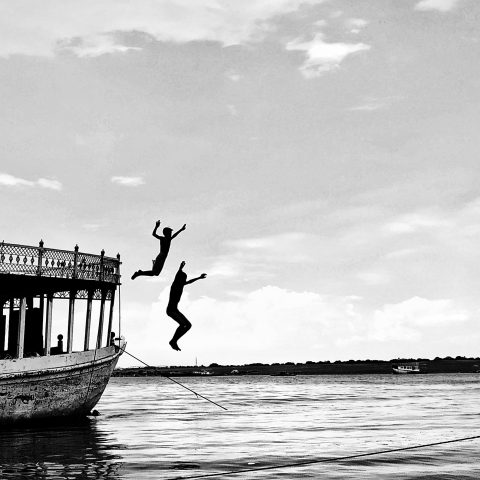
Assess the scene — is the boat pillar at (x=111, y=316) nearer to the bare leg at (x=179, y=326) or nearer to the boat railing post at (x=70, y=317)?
the boat railing post at (x=70, y=317)

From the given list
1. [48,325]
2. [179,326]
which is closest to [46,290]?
[48,325]

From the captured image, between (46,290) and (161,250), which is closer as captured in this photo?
(161,250)

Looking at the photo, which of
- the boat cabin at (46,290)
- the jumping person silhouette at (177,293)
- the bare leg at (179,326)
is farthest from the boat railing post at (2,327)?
the jumping person silhouette at (177,293)

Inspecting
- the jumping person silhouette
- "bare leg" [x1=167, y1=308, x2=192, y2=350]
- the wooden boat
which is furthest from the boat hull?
the jumping person silhouette

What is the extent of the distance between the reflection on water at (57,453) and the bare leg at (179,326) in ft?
20.7

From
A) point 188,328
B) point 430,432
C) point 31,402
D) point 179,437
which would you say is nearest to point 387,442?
point 430,432

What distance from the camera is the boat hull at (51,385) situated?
22.5 metres

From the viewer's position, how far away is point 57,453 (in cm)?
1827

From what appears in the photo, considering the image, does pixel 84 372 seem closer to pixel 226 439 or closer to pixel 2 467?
pixel 226 439

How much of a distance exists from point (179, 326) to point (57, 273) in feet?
53.3

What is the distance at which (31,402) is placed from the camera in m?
23.4

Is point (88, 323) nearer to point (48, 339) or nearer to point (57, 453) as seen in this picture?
point (48, 339)

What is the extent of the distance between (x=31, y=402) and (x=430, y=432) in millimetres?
11995

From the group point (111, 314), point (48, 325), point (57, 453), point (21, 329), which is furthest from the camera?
point (111, 314)
